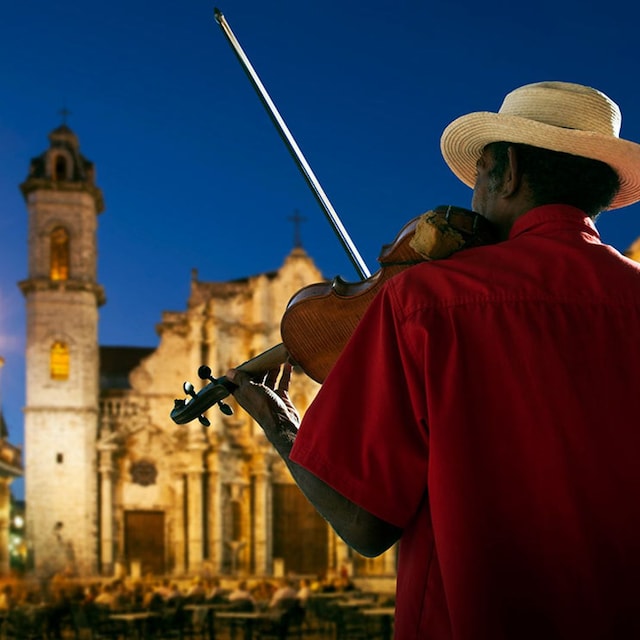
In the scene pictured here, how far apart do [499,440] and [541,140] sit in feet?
1.63

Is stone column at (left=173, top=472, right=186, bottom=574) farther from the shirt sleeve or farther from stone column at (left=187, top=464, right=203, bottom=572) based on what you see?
the shirt sleeve

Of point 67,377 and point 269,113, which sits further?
point 67,377

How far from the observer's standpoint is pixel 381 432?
1465mm

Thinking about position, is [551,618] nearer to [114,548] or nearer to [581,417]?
[581,417]

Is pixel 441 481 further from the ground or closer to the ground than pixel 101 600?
further from the ground

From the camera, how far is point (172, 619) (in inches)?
539

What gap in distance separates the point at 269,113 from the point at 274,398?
2.89 feet

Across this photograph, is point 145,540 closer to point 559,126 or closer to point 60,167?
point 60,167

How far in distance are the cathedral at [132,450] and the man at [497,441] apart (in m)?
27.3

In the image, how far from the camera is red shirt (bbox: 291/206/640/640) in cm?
138

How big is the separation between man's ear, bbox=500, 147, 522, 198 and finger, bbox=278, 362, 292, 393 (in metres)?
0.61

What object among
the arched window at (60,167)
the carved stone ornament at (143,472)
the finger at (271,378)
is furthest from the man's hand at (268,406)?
the arched window at (60,167)

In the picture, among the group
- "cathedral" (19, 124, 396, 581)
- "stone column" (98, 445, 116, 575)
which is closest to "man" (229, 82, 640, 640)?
"cathedral" (19, 124, 396, 581)

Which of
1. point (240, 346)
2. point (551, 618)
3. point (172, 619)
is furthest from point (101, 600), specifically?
point (240, 346)
